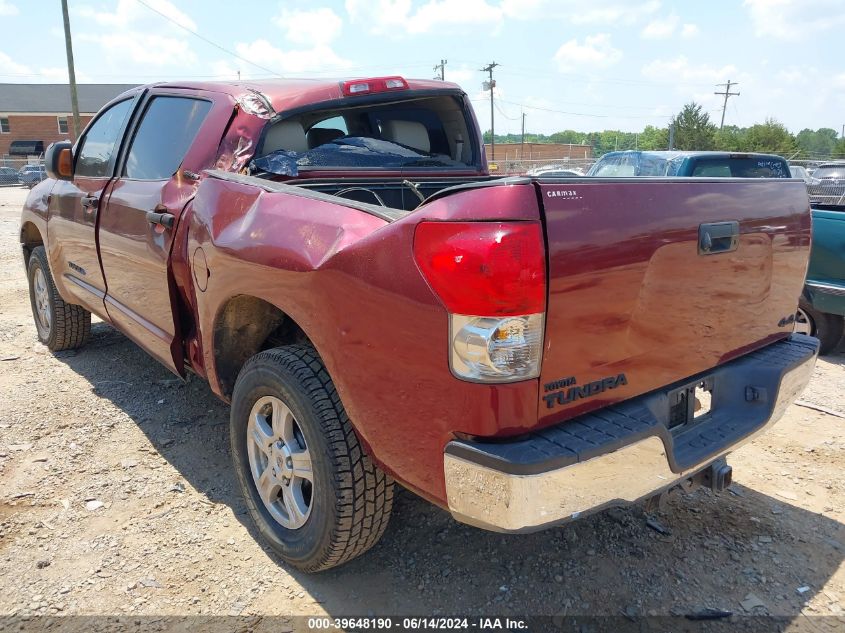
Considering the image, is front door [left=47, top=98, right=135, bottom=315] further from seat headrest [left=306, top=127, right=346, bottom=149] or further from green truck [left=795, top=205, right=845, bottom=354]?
green truck [left=795, top=205, right=845, bottom=354]

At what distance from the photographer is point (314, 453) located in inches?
92.6

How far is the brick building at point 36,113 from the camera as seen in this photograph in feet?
178

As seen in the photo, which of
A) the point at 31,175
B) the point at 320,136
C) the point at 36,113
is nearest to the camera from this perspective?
the point at 320,136

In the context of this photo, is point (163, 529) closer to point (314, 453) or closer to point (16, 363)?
point (314, 453)

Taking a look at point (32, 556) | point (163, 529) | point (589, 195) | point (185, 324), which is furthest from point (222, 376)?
point (589, 195)

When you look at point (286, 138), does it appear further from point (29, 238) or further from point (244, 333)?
point (29, 238)

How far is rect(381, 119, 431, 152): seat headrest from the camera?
14.0ft

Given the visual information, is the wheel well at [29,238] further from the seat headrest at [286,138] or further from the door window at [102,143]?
the seat headrest at [286,138]

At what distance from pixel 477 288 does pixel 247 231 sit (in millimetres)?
1193

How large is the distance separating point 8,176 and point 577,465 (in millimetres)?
47742

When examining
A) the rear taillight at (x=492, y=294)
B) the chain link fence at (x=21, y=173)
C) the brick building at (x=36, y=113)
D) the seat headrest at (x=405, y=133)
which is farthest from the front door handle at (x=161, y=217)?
the brick building at (x=36, y=113)

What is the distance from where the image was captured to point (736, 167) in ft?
24.1

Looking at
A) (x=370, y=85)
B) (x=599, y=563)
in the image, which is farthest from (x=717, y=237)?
(x=370, y=85)

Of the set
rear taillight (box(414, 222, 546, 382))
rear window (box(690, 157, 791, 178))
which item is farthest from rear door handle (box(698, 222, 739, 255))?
rear window (box(690, 157, 791, 178))
